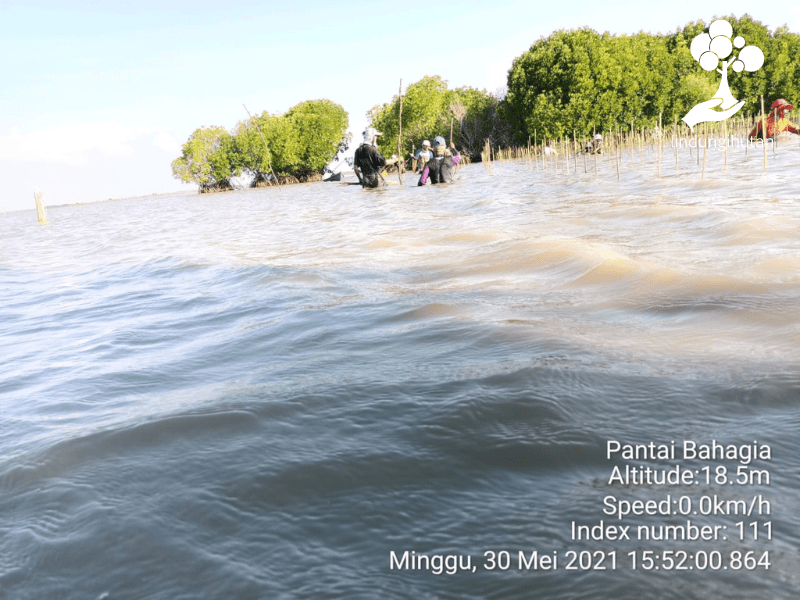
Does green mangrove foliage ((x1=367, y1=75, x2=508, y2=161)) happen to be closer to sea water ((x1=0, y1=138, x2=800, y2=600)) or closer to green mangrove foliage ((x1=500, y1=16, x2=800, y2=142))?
green mangrove foliage ((x1=500, y1=16, x2=800, y2=142))

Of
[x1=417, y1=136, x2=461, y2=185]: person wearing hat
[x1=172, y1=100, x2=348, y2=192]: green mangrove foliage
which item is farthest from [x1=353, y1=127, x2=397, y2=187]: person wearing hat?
[x1=172, y1=100, x2=348, y2=192]: green mangrove foliage

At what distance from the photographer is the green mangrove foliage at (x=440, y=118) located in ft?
221

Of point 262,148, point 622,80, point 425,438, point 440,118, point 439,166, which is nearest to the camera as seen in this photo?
point 425,438

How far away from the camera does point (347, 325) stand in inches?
187

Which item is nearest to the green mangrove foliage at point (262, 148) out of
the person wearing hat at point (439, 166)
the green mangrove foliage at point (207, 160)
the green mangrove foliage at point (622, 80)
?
the green mangrove foliage at point (207, 160)

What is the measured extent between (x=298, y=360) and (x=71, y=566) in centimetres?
209

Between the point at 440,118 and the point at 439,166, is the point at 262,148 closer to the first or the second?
the point at 440,118

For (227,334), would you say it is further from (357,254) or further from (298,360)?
(357,254)

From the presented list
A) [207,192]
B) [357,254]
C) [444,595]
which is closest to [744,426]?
[444,595]

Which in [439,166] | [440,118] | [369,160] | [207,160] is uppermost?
[440,118]

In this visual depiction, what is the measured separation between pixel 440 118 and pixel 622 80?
24.8m

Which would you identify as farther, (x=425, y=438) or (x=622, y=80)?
(x=622, y=80)

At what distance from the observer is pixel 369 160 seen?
78.3 ft

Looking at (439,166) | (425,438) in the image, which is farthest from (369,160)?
(425,438)
